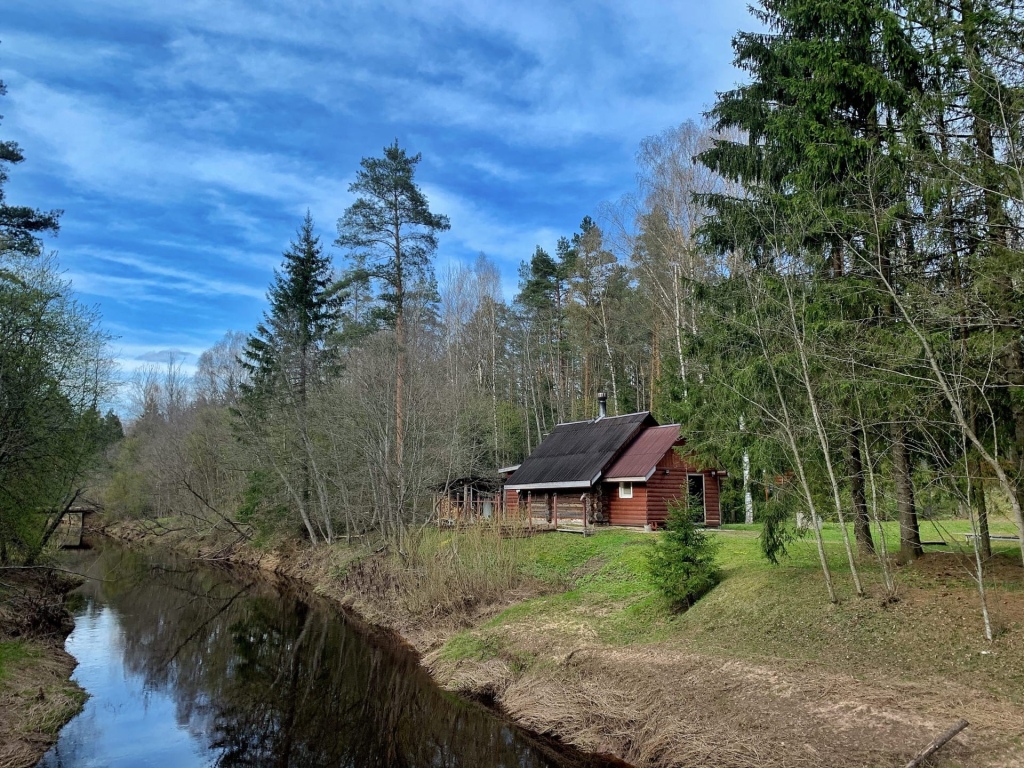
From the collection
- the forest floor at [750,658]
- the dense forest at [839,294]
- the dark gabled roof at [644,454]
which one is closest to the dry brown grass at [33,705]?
the dense forest at [839,294]

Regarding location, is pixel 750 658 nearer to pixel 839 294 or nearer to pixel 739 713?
pixel 739 713

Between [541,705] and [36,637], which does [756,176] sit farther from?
[36,637]

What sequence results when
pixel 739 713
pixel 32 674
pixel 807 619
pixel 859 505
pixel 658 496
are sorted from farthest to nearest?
pixel 658 496 < pixel 32 674 < pixel 859 505 < pixel 807 619 < pixel 739 713

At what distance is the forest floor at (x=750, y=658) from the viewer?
6.29m

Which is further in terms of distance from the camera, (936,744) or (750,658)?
(750,658)

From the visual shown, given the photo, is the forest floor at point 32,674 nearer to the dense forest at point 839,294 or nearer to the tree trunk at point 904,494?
the dense forest at point 839,294

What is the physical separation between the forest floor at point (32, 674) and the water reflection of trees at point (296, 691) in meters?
1.54

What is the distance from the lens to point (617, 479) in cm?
2197

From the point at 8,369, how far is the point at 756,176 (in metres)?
14.4

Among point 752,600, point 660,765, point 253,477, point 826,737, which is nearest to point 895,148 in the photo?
point 752,600

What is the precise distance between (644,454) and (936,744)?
1669 centimetres

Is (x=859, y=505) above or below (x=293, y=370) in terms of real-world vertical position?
below

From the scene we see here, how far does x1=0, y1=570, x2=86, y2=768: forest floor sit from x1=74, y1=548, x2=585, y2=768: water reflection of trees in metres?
1.54

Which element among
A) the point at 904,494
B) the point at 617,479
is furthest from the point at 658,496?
the point at 904,494
